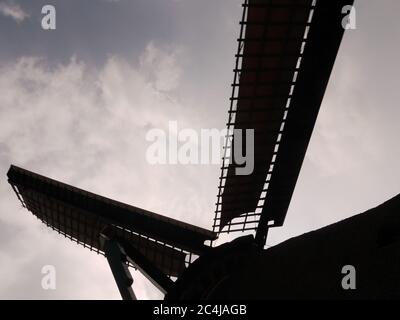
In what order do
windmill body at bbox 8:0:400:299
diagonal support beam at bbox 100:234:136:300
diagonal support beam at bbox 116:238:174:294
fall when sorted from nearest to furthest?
windmill body at bbox 8:0:400:299
diagonal support beam at bbox 116:238:174:294
diagonal support beam at bbox 100:234:136:300

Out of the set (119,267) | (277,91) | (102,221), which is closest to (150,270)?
(119,267)

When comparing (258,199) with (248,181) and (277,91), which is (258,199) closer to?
(248,181)

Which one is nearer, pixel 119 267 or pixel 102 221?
pixel 119 267

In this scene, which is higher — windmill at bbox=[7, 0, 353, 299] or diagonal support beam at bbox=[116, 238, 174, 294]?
windmill at bbox=[7, 0, 353, 299]

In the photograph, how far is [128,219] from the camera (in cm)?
1148

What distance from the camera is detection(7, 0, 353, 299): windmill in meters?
7.94

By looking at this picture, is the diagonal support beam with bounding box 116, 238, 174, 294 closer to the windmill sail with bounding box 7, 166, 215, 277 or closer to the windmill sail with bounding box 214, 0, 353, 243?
the windmill sail with bounding box 7, 166, 215, 277

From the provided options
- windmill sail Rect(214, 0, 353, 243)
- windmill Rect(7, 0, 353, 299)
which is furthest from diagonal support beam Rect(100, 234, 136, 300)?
windmill sail Rect(214, 0, 353, 243)

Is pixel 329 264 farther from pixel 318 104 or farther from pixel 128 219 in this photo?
pixel 128 219

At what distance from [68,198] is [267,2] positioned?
8.50m

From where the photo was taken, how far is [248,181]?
1071 centimetres

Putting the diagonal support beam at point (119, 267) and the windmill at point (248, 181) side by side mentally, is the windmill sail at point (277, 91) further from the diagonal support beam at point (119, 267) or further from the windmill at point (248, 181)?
the diagonal support beam at point (119, 267)

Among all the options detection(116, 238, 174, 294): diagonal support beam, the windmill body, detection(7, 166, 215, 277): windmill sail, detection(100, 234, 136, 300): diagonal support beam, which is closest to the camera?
the windmill body

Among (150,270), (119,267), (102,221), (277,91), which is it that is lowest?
(150,270)
